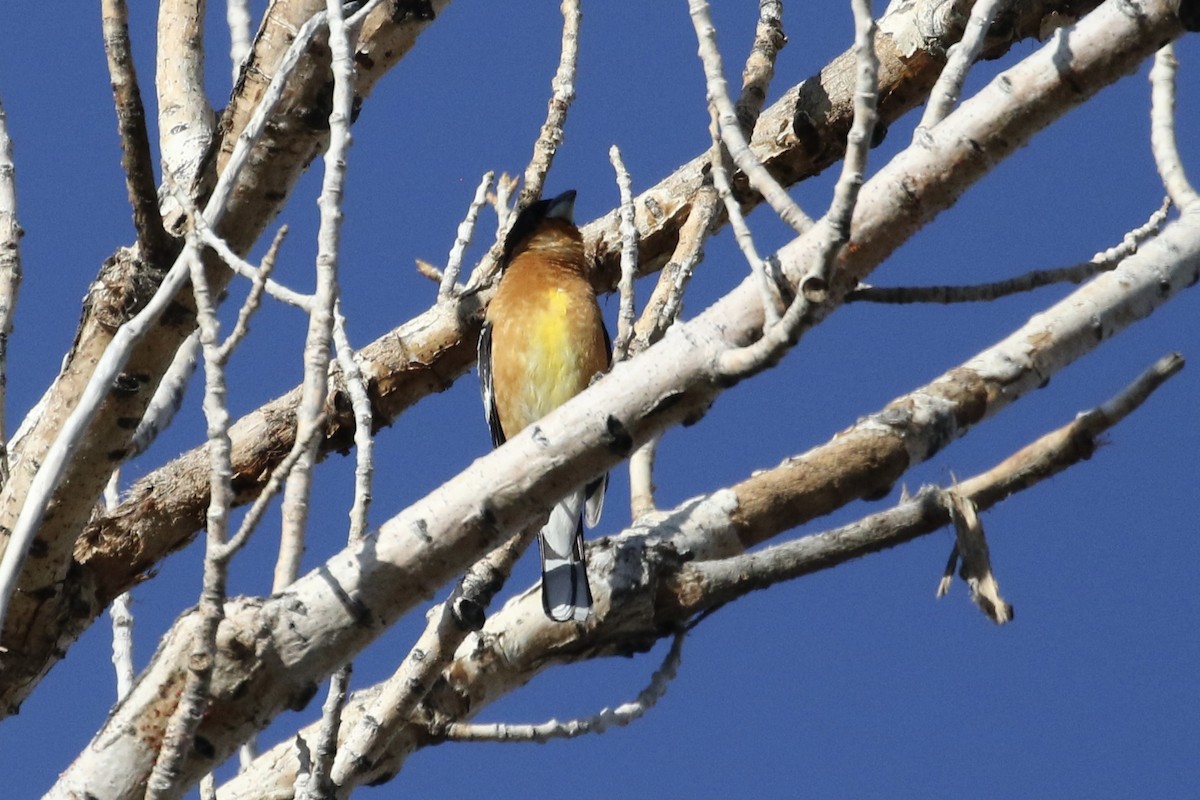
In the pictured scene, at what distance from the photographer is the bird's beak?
5.28 meters

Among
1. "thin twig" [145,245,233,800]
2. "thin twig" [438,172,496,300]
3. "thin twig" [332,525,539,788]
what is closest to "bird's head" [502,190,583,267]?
"thin twig" [438,172,496,300]

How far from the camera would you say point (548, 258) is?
491 centimetres

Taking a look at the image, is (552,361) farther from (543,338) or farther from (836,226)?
(836,226)

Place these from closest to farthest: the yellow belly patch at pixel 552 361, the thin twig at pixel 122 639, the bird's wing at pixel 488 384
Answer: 1. the thin twig at pixel 122 639
2. the bird's wing at pixel 488 384
3. the yellow belly patch at pixel 552 361

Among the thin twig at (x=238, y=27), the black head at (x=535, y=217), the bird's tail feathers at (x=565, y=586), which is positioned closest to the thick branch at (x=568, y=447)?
the bird's tail feathers at (x=565, y=586)

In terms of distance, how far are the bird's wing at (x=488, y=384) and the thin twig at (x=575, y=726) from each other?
1.57 m

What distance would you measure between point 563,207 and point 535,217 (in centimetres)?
13

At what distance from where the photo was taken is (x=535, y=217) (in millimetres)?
5277

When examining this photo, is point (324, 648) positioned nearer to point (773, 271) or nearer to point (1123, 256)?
point (773, 271)

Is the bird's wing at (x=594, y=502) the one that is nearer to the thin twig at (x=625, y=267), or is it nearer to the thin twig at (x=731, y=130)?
the thin twig at (x=625, y=267)

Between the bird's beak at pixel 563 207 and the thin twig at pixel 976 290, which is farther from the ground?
the bird's beak at pixel 563 207

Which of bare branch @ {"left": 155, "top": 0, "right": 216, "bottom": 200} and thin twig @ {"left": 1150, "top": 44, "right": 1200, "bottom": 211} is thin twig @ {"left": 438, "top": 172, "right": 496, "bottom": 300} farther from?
thin twig @ {"left": 1150, "top": 44, "right": 1200, "bottom": 211}

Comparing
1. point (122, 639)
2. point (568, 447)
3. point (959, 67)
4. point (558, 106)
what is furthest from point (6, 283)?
point (959, 67)

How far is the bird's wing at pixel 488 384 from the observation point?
14.4 feet
